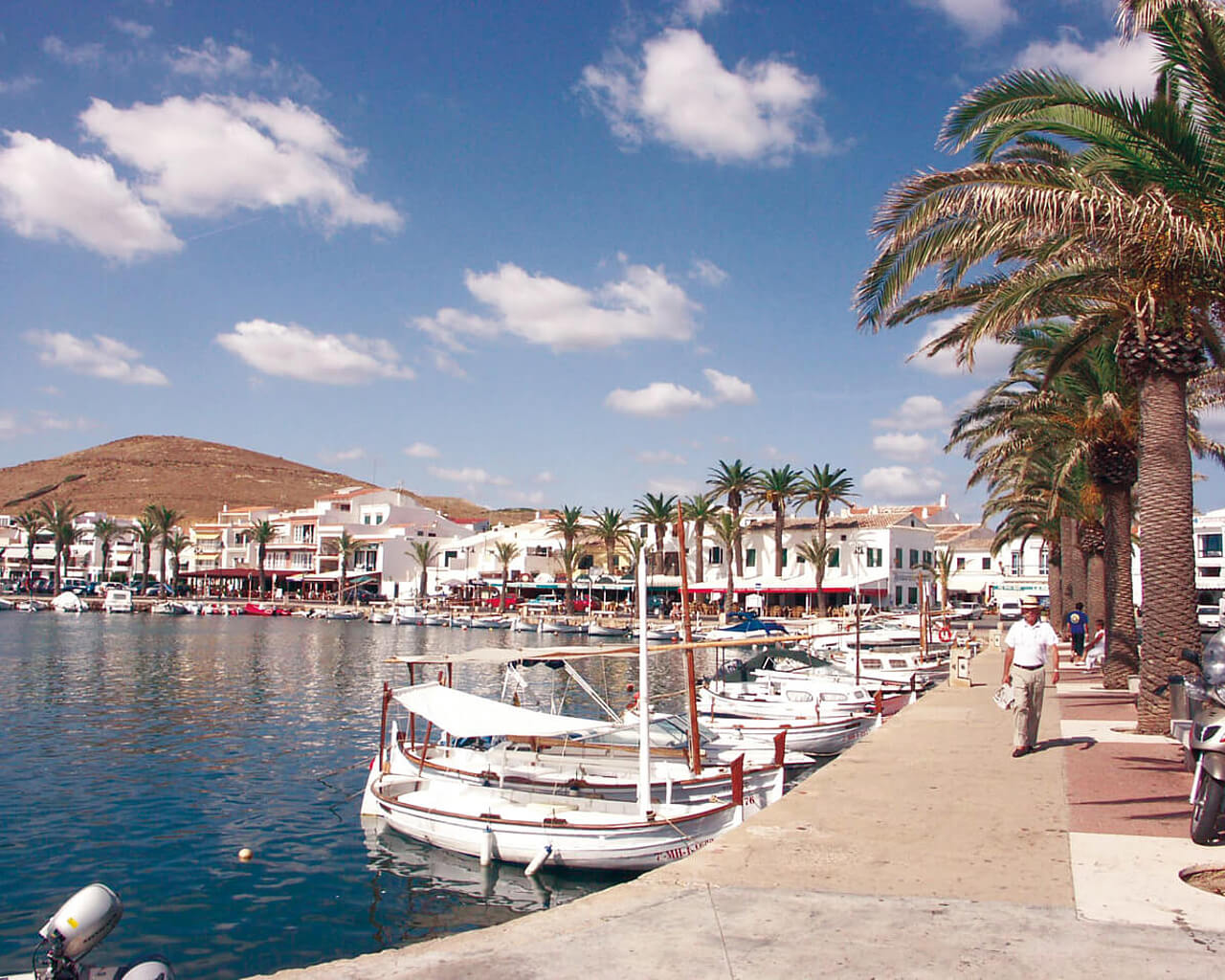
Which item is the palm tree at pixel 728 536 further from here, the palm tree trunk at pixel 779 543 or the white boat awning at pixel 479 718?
the white boat awning at pixel 479 718

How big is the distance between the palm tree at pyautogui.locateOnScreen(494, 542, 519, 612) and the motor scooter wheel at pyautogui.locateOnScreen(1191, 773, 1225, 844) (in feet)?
270

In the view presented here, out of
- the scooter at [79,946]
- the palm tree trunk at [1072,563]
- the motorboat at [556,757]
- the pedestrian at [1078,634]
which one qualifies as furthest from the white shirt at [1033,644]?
the palm tree trunk at [1072,563]

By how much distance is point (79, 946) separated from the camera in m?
6.20

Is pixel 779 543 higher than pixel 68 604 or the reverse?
higher

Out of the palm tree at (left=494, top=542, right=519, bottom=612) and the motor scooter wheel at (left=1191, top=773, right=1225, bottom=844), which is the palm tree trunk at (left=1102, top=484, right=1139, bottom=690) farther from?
the palm tree at (left=494, top=542, right=519, bottom=612)

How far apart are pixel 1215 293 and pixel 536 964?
44.5ft

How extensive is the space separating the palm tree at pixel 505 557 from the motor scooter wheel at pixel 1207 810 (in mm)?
82202

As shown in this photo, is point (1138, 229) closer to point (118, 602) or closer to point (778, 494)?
point (778, 494)

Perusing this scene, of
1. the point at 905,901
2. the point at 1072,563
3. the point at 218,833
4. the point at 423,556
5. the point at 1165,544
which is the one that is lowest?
the point at 218,833

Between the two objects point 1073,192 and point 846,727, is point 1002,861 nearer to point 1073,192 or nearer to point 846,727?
point 1073,192

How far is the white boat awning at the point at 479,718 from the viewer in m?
15.9

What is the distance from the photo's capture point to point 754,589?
80.0 metres

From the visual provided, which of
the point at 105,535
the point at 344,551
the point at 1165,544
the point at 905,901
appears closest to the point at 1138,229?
the point at 1165,544

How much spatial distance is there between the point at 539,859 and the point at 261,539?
100.0 meters
